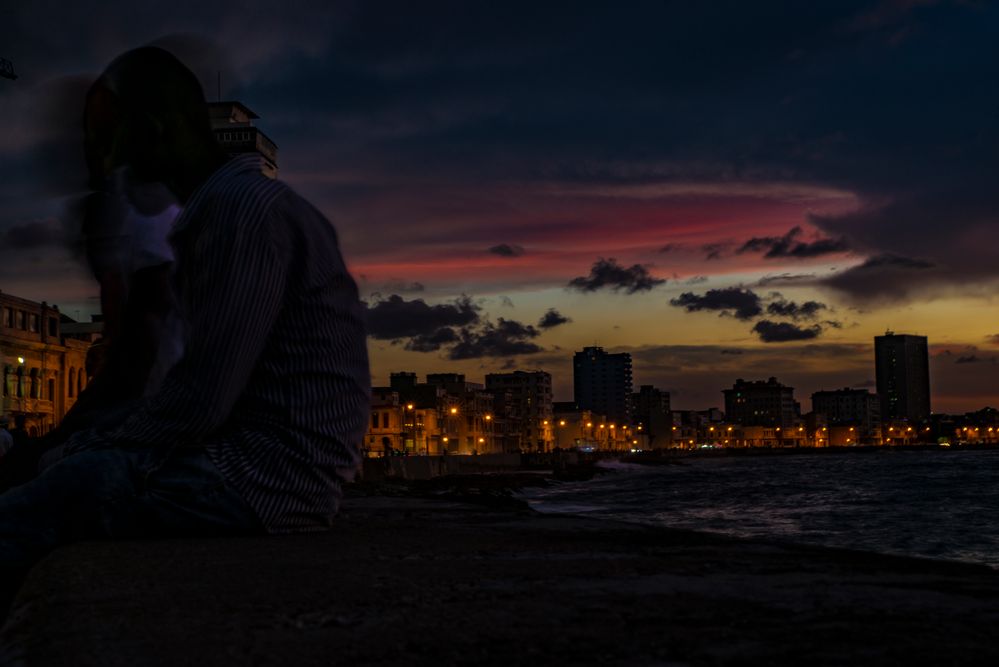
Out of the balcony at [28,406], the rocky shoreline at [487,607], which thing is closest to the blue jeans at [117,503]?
the rocky shoreline at [487,607]

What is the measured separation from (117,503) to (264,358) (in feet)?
2.12

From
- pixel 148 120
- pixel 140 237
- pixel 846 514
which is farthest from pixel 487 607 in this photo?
pixel 846 514

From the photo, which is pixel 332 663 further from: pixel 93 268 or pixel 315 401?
pixel 93 268

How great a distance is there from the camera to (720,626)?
5.91 feet

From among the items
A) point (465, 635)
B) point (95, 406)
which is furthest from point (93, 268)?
point (465, 635)

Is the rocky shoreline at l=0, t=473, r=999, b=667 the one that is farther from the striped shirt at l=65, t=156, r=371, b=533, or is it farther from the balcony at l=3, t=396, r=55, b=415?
the balcony at l=3, t=396, r=55, b=415

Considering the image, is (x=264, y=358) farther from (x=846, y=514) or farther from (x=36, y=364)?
(x=36, y=364)

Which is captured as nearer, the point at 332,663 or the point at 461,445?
the point at 332,663

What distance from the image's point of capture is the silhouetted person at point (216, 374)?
10.2ft

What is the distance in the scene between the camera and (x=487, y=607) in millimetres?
2018

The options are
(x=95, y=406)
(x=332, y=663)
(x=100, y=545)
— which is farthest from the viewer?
(x=95, y=406)

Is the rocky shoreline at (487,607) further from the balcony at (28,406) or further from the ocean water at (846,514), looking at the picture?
the balcony at (28,406)

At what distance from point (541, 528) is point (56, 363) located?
5048cm

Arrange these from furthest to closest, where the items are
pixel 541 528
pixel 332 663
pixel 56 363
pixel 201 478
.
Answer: pixel 56 363, pixel 541 528, pixel 201 478, pixel 332 663
